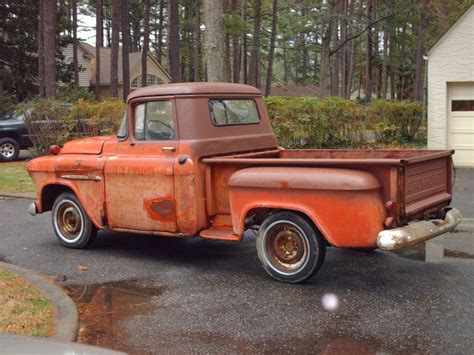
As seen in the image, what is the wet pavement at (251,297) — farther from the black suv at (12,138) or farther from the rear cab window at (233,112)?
the black suv at (12,138)

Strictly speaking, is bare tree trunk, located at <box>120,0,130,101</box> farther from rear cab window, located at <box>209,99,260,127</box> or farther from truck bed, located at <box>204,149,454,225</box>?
truck bed, located at <box>204,149,454,225</box>

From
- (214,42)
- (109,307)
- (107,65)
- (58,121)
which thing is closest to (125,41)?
(107,65)

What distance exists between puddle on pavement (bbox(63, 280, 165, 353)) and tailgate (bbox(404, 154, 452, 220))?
2601mm

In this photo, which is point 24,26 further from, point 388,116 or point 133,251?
point 133,251

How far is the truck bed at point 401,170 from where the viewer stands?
538 centimetres

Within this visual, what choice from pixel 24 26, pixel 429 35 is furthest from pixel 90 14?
pixel 429 35

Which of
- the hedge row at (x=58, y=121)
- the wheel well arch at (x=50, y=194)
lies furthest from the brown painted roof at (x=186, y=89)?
the hedge row at (x=58, y=121)

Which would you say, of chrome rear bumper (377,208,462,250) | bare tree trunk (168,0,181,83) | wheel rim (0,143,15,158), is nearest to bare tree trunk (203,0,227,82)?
wheel rim (0,143,15,158)

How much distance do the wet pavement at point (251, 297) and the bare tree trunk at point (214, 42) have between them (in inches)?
255

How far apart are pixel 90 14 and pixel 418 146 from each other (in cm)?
4564

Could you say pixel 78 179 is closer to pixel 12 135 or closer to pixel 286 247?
pixel 286 247

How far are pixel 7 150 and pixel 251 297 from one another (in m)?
15.6

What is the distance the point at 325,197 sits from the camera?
558 centimetres

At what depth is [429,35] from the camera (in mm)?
47969
